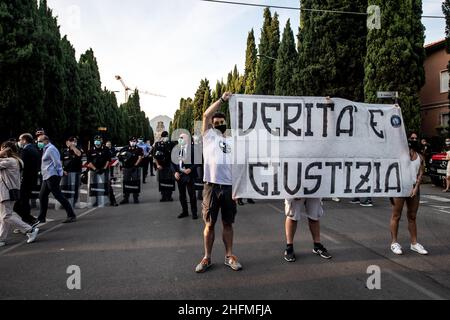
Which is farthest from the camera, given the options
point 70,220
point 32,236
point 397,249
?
point 70,220

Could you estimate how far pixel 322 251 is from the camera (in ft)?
17.9

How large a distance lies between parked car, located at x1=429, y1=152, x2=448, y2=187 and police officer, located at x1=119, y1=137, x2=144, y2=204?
1236cm

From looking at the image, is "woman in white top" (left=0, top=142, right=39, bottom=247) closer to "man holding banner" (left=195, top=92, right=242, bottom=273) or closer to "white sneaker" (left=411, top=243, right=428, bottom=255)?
"man holding banner" (left=195, top=92, right=242, bottom=273)

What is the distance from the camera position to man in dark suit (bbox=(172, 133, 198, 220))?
920cm

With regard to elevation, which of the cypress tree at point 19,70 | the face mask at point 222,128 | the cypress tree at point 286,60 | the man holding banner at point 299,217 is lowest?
the man holding banner at point 299,217

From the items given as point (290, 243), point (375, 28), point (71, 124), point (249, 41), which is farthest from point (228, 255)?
point (249, 41)

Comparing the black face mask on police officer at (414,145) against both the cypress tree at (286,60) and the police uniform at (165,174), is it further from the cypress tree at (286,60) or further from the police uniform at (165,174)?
the cypress tree at (286,60)

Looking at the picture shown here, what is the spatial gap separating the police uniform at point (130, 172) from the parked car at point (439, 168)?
12.4 metres

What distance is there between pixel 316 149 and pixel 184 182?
475 centimetres

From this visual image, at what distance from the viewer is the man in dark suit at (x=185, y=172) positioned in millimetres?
9195

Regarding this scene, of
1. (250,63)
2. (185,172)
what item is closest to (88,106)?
(185,172)

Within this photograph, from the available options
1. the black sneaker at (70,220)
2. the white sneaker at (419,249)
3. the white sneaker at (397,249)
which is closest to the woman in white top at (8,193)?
the black sneaker at (70,220)

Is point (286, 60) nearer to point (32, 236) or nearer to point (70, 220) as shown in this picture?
point (70, 220)

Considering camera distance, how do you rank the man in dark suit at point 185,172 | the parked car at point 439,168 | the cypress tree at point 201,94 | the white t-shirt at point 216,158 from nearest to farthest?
the white t-shirt at point 216,158, the man in dark suit at point 185,172, the parked car at point 439,168, the cypress tree at point 201,94
